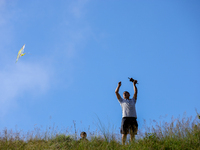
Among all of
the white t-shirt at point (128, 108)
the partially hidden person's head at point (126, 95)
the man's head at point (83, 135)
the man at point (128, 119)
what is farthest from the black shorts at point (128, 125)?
the man's head at point (83, 135)

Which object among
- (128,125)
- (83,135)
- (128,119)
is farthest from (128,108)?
(83,135)

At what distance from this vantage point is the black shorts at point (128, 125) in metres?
6.55

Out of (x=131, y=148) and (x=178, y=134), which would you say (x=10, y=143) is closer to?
(x=131, y=148)

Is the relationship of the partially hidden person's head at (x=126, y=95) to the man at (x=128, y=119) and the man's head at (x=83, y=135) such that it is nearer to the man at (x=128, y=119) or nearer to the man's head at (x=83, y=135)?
the man at (x=128, y=119)

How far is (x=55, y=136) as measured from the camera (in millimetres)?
8352

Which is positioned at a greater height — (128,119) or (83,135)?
(128,119)

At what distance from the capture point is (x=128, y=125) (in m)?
6.55

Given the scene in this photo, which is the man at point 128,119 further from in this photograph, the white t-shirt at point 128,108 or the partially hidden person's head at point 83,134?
the partially hidden person's head at point 83,134

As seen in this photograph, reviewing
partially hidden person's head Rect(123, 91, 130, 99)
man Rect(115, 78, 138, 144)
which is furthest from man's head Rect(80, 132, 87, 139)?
partially hidden person's head Rect(123, 91, 130, 99)

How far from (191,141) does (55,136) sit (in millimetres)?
4648

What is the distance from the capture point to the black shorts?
655 cm

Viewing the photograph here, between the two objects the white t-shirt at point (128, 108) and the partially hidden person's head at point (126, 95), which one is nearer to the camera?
the white t-shirt at point (128, 108)

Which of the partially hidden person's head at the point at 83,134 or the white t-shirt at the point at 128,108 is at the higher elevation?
the white t-shirt at the point at 128,108

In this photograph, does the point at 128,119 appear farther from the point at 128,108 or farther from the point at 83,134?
the point at 83,134
